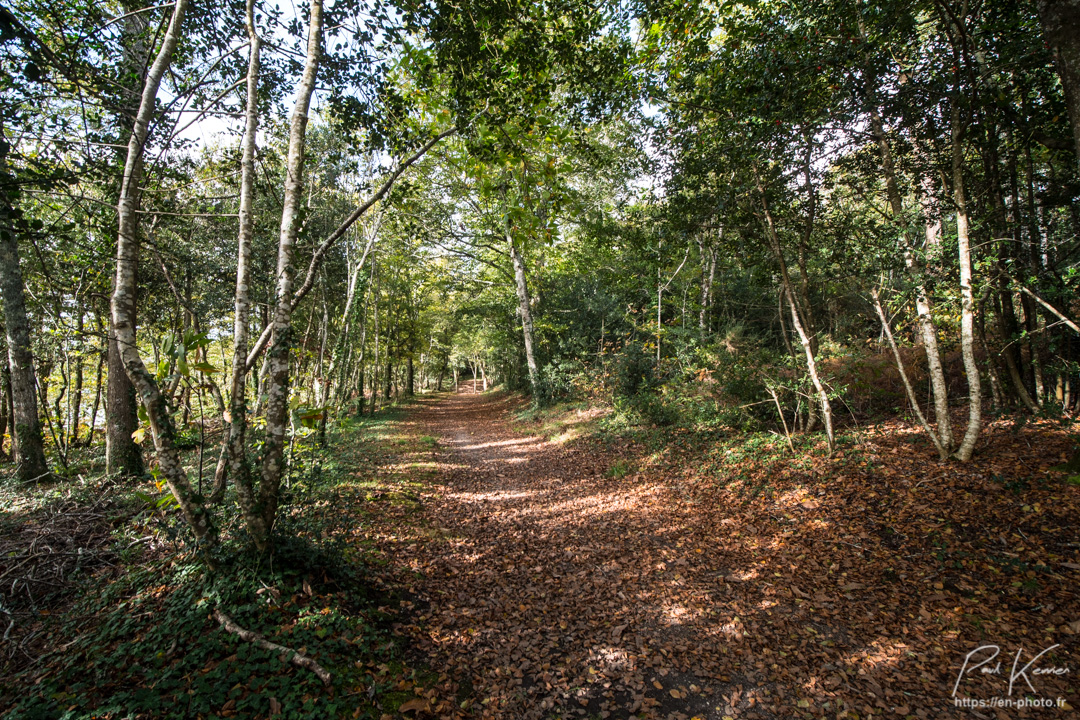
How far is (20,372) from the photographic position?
762cm

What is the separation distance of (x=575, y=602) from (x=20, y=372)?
10670 millimetres

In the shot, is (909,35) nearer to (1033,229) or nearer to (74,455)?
(1033,229)

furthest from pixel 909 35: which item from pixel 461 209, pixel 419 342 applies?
pixel 419 342

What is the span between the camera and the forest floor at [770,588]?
3.29 m

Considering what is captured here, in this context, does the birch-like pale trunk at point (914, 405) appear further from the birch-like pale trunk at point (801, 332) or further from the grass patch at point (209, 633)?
the grass patch at point (209, 633)

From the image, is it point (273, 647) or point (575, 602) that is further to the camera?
point (575, 602)

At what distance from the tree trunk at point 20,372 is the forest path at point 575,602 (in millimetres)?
7352

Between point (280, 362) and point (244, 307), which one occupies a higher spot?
point (244, 307)

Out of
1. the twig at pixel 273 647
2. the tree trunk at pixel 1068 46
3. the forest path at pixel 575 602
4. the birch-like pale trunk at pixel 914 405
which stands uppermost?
the tree trunk at pixel 1068 46

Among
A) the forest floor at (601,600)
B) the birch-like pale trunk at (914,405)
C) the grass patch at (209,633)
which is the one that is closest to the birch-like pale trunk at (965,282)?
the birch-like pale trunk at (914,405)

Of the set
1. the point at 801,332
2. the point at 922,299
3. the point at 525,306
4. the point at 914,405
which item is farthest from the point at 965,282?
the point at 525,306

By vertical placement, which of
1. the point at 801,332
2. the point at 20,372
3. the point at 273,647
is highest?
the point at 20,372

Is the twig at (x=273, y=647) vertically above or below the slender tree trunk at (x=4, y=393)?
below

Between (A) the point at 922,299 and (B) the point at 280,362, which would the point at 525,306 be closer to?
(A) the point at 922,299
